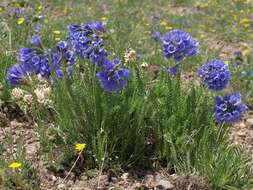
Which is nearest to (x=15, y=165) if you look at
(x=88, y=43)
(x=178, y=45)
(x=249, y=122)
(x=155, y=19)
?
(x=88, y=43)

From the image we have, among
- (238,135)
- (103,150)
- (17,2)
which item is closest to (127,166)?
(103,150)

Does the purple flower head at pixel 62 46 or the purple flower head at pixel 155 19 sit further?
the purple flower head at pixel 155 19

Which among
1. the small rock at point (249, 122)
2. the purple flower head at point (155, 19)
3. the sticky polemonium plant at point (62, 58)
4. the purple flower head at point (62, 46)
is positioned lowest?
the small rock at point (249, 122)

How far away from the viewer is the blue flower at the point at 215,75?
112 inches

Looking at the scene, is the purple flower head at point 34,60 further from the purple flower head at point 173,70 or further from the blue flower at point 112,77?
the purple flower head at point 173,70

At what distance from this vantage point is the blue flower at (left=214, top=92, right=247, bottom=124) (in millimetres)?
2791

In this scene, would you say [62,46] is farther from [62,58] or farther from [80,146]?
[80,146]

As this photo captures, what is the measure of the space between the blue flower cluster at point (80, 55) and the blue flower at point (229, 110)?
23.3 inches

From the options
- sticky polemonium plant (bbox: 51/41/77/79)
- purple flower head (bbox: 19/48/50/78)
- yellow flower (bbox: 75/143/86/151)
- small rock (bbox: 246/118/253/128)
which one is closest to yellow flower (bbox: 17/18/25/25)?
sticky polemonium plant (bbox: 51/41/77/79)

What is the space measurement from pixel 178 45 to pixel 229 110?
502mm

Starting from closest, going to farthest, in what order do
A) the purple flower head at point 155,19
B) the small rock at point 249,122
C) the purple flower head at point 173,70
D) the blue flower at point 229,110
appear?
the blue flower at point 229,110 → the purple flower head at point 173,70 → the small rock at point 249,122 → the purple flower head at point 155,19

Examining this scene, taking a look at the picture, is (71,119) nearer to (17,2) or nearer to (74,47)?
(74,47)

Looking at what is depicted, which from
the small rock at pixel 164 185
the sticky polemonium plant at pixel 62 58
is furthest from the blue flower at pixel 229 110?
the sticky polemonium plant at pixel 62 58

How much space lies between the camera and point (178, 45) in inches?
116
